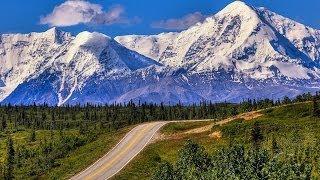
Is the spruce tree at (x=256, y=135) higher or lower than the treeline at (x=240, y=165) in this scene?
higher

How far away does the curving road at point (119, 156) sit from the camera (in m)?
152

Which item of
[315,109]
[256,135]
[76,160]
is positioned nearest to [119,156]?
[76,160]

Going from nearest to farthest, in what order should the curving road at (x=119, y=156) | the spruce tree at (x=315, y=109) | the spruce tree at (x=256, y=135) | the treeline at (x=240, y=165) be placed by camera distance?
the treeline at (x=240, y=165) < the spruce tree at (x=256, y=135) < the curving road at (x=119, y=156) < the spruce tree at (x=315, y=109)

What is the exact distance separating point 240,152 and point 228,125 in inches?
2226

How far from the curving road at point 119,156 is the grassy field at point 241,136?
316cm

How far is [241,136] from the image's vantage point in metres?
154

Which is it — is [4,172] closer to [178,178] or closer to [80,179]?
[80,179]

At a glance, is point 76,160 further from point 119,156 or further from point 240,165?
point 240,165

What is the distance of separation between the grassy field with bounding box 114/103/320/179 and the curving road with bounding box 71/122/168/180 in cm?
316

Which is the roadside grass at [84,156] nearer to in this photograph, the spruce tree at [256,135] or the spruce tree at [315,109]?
the spruce tree at [256,135]

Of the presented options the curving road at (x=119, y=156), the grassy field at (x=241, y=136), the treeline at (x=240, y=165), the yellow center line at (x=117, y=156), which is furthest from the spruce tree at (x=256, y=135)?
the yellow center line at (x=117, y=156)

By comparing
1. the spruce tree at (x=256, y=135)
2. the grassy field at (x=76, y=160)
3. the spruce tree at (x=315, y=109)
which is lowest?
the grassy field at (x=76, y=160)

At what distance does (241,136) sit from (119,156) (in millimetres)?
33628

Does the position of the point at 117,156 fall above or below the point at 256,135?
below
